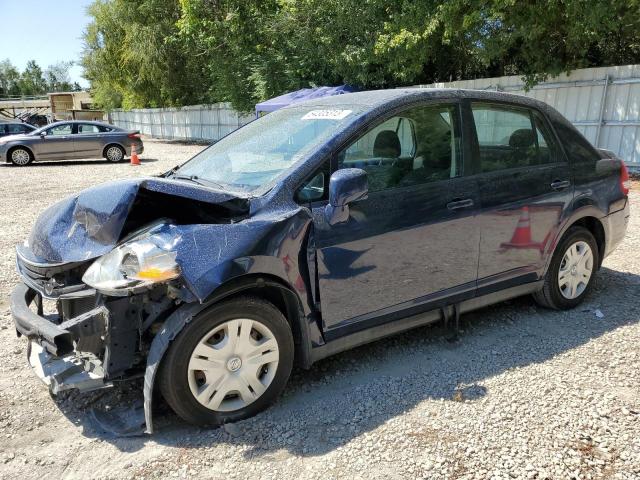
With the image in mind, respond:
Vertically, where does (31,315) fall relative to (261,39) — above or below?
below

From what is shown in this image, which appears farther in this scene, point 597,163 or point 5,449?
point 597,163

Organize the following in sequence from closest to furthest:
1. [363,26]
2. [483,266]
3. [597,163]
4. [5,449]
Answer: [5,449] → [483,266] → [597,163] → [363,26]

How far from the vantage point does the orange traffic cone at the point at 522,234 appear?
3.88 metres

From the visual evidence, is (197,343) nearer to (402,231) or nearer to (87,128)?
(402,231)

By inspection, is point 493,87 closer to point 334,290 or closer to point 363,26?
point 363,26

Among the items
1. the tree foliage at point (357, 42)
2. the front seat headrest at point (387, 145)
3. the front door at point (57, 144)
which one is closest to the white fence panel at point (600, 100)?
the tree foliage at point (357, 42)

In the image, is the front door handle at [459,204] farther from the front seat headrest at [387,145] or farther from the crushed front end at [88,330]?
the crushed front end at [88,330]

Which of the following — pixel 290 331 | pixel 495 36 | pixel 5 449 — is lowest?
pixel 5 449

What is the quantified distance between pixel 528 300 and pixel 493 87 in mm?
11796

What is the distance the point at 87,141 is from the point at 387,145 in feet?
55.9

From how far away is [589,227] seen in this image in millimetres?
4555

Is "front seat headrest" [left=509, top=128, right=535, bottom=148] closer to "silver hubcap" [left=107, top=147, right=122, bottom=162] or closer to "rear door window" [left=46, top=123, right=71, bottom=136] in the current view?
"silver hubcap" [left=107, top=147, right=122, bottom=162]

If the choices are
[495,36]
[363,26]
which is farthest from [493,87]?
[363,26]

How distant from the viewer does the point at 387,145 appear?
3.44m
